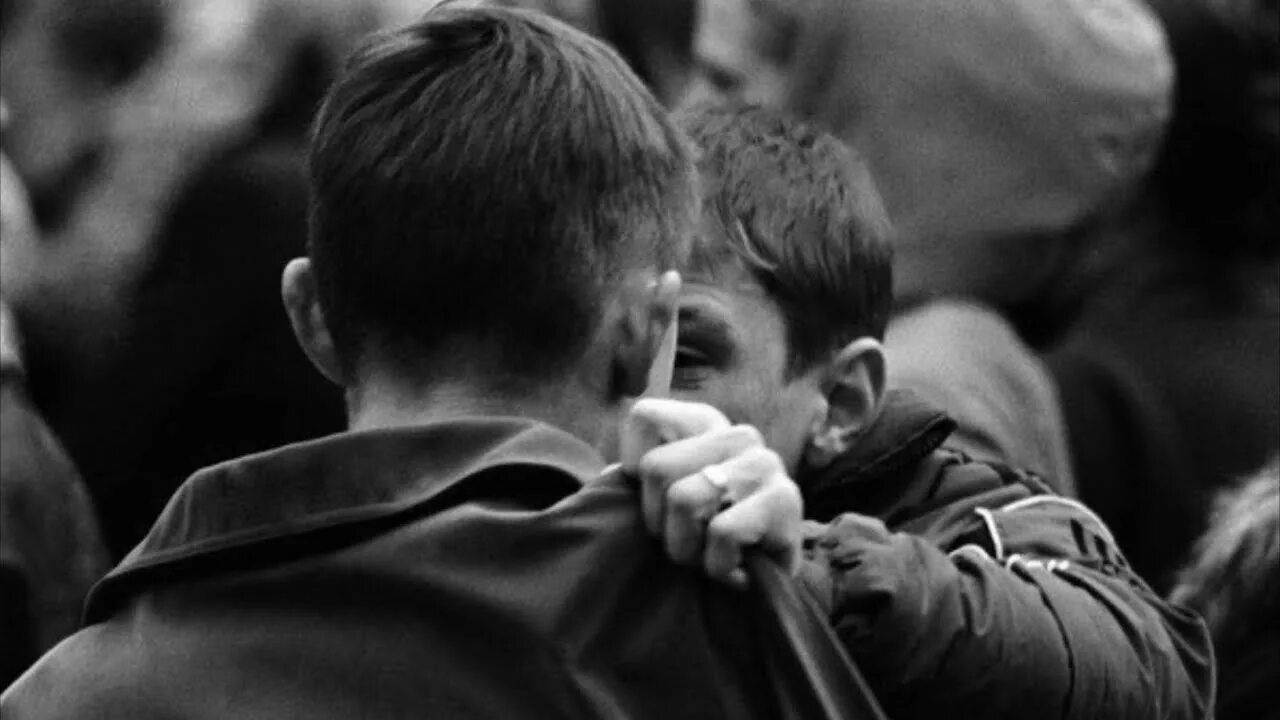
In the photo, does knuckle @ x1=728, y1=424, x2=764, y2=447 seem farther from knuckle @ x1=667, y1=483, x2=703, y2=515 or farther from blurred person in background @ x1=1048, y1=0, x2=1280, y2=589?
blurred person in background @ x1=1048, y1=0, x2=1280, y2=589

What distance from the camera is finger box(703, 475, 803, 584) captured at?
202 cm

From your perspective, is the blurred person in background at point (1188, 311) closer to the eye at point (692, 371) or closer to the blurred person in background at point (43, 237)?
the blurred person in background at point (43, 237)

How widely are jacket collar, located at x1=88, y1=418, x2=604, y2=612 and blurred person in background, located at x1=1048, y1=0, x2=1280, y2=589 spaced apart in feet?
7.80

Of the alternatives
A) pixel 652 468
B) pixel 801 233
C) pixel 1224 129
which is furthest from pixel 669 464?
pixel 1224 129

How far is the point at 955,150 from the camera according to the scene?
4.23 metres

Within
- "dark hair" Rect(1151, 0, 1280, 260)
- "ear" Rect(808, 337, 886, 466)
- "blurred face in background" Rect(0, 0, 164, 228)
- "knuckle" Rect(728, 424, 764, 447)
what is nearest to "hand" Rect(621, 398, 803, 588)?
"knuckle" Rect(728, 424, 764, 447)

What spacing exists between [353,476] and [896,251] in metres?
2.22

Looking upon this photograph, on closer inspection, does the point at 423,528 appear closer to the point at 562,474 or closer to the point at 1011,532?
the point at 562,474

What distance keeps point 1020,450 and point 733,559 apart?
1.86m

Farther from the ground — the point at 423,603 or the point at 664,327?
the point at 664,327

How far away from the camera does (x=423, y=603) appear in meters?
2.06

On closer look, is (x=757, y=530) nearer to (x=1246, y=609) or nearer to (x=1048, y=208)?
(x=1246, y=609)

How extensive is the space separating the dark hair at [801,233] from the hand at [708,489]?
0.61m

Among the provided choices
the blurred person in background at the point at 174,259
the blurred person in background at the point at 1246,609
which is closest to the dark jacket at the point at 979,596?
the blurred person in background at the point at 1246,609
